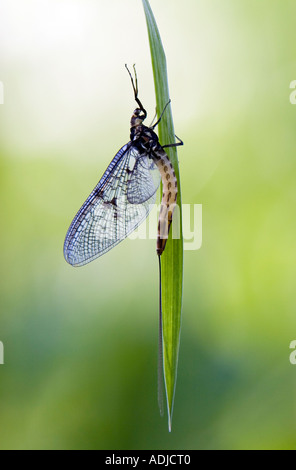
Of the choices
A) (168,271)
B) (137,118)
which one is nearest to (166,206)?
(168,271)

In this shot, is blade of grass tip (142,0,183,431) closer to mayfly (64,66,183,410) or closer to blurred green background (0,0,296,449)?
mayfly (64,66,183,410)

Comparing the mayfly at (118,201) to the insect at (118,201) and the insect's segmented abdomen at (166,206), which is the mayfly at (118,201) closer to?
the insect at (118,201)

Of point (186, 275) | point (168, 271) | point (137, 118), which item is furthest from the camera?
point (186, 275)

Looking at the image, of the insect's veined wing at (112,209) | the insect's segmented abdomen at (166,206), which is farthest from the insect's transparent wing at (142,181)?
the insect's segmented abdomen at (166,206)

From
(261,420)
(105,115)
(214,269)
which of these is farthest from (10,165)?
(261,420)

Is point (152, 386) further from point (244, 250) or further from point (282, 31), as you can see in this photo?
point (282, 31)

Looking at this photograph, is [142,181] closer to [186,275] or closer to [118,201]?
[118,201]
